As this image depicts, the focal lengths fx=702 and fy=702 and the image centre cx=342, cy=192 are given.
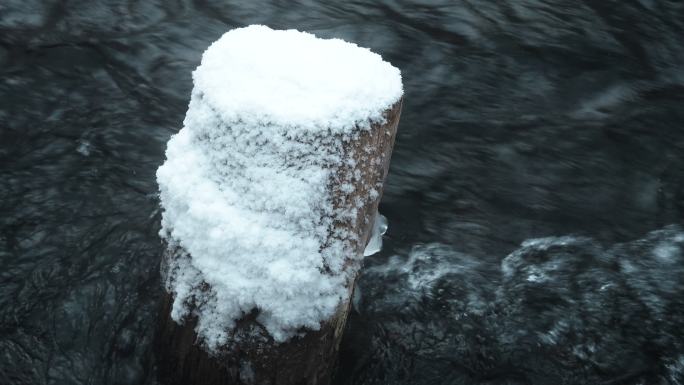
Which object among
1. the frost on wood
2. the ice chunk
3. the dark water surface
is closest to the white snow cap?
the frost on wood

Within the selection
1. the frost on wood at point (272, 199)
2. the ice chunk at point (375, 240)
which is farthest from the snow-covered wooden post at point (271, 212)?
the ice chunk at point (375, 240)

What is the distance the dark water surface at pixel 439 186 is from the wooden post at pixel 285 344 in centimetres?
35

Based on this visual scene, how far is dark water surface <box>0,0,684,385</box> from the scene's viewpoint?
290cm

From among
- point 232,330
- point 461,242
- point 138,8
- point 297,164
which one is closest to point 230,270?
point 232,330

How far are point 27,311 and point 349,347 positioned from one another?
1.32 m

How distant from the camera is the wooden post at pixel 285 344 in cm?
223

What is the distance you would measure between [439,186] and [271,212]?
6.73 ft

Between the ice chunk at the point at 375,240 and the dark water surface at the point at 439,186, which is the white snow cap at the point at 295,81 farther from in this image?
the dark water surface at the point at 439,186

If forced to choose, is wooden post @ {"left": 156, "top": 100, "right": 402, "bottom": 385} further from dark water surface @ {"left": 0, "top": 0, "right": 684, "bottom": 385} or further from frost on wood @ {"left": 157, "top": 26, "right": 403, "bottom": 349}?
dark water surface @ {"left": 0, "top": 0, "right": 684, "bottom": 385}

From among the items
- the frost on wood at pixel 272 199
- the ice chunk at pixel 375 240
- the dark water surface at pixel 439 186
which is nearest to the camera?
the frost on wood at pixel 272 199

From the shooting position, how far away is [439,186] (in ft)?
13.5

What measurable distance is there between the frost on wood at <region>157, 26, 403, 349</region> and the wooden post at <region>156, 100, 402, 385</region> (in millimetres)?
20

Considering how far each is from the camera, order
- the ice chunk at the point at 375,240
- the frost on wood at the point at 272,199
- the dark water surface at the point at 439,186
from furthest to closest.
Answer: the ice chunk at the point at 375,240, the dark water surface at the point at 439,186, the frost on wood at the point at 272,199

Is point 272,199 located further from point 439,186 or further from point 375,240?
point 439,186
